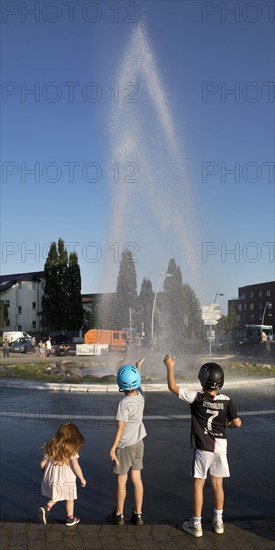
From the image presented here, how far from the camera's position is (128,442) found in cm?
481

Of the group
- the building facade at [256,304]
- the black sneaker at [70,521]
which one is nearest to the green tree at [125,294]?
the black sneaker at [70,521]

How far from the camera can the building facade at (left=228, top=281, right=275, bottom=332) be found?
382ft

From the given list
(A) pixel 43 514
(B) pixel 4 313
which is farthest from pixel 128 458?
(B) pixel 4 313

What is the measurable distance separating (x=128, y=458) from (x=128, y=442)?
0.15 meters

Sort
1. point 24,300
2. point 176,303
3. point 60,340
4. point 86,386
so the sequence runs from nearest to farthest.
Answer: point 86,386, point 176,303, point 60,340, point 24,300

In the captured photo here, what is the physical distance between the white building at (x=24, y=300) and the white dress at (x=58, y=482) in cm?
7704

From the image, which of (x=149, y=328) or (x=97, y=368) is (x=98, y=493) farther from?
(x=149, y=328)

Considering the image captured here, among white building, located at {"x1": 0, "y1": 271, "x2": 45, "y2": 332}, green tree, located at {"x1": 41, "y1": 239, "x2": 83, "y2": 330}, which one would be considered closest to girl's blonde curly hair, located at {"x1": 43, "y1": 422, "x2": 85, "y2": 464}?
green tree, located at {"x1": 41, "y1": 239, "x2": 83, "y2": 330}

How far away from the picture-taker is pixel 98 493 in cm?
596

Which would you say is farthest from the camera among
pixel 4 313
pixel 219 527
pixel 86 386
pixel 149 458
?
pixel 4 313

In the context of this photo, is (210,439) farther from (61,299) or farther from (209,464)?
(61,299)

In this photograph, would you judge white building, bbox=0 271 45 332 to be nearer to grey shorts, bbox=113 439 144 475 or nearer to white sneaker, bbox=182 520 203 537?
grey shorts, bbox=113 439 144 475

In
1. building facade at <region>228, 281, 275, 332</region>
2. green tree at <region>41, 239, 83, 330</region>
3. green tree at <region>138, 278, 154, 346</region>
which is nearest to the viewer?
green tree at <region>138, 278, 154, 346</region>

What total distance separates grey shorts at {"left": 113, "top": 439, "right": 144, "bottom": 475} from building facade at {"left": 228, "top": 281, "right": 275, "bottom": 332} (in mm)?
110741
